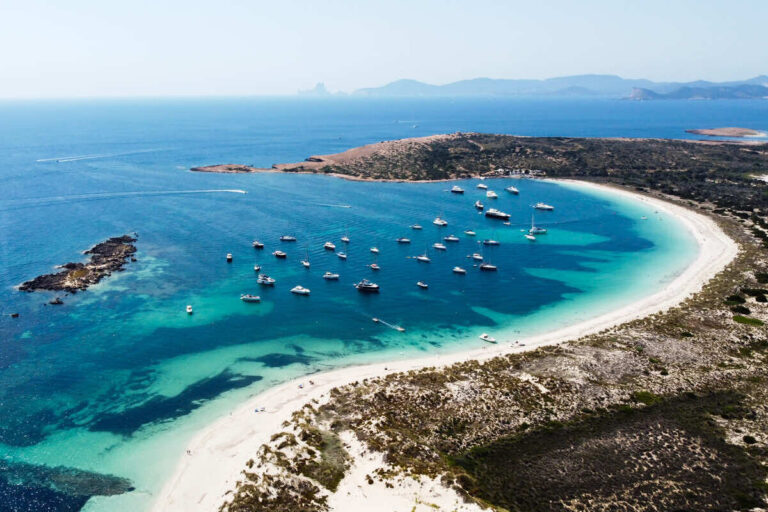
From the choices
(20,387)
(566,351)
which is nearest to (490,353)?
(566,351)

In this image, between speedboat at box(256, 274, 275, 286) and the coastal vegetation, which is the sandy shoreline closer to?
the coastal vegetation

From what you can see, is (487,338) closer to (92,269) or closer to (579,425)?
(579,425)

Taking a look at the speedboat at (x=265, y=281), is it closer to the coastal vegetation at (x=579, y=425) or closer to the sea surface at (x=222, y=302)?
the sea surface at (x=222, y=302)

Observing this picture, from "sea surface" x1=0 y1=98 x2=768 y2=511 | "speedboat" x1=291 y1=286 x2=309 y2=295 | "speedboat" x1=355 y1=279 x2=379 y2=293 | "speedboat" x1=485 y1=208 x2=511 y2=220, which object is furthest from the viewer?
"speedboat" x1=485 y1=208 x2=511 y2=220

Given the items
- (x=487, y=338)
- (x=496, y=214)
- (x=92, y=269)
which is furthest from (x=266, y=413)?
(x=496, y=214)

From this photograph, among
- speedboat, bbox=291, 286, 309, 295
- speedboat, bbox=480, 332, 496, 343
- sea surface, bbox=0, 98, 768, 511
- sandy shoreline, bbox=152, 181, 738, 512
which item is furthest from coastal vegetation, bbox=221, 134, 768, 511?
speedboat, bbox=291, 286, 309, 295
